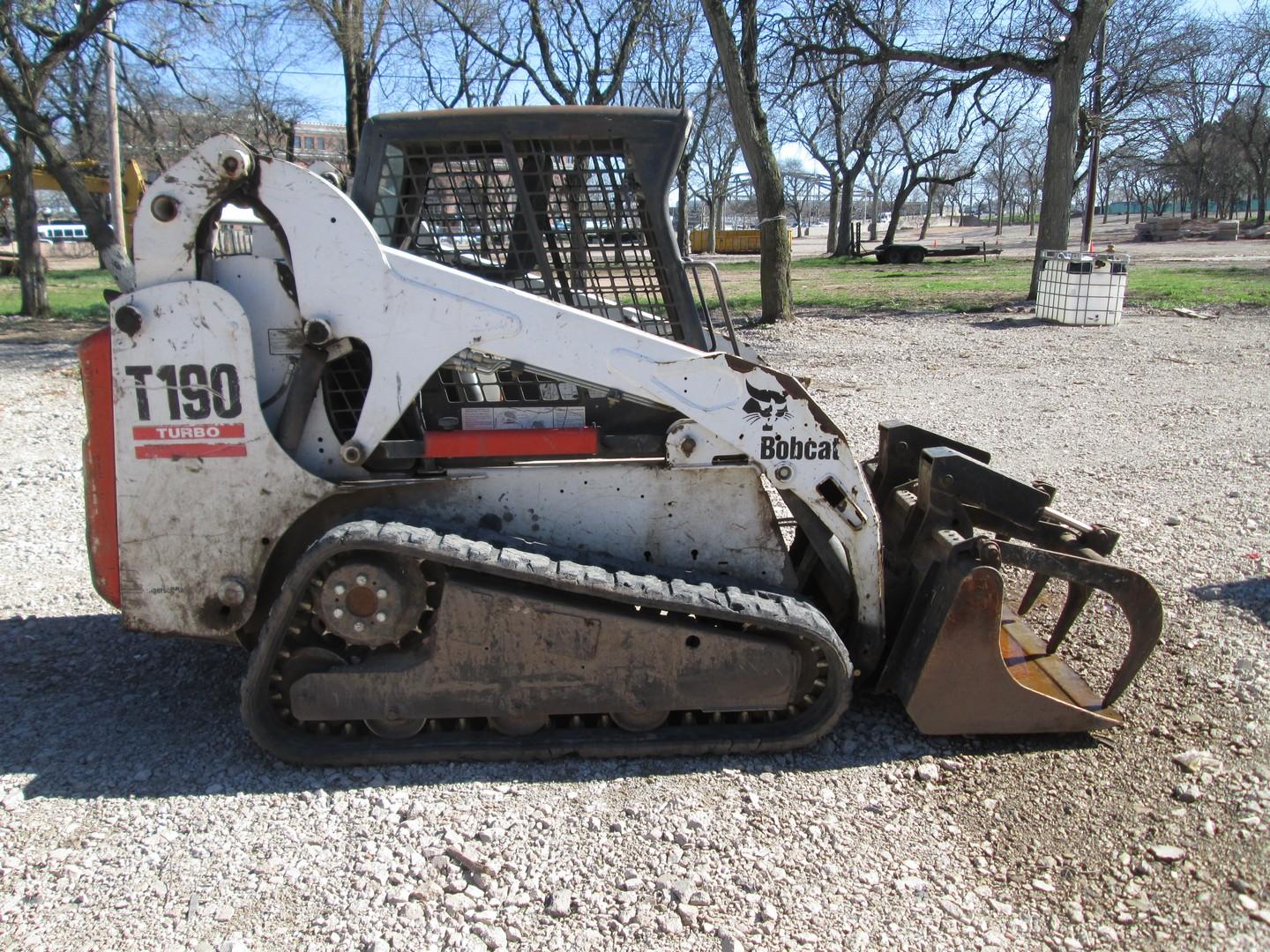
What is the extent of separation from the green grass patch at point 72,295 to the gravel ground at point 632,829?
10139 mm

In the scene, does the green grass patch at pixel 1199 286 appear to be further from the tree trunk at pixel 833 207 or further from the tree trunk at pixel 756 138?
the tree trunk at pixel 833 207

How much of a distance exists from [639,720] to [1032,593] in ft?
7.25

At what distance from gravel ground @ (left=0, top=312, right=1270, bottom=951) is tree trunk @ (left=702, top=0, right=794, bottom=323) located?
11717 mm

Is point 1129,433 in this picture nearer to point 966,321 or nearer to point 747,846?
point 747,846

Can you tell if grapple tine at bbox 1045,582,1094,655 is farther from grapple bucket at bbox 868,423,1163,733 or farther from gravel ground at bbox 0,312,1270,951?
gravel ground at bbox 0,312,1270,951

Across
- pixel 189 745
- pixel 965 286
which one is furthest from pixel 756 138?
pixel 189 745

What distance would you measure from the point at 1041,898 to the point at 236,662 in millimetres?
3342

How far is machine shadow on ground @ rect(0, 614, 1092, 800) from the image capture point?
351 cm

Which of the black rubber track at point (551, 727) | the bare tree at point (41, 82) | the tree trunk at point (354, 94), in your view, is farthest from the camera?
the tree trunk at point (354, 94)

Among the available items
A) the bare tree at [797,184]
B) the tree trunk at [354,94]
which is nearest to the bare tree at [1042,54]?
the tree trunk at [354,94]

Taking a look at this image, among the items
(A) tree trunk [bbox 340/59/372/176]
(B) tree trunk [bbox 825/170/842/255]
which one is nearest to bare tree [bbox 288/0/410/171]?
(A) tree trunk [bbox 340/59/372/176]

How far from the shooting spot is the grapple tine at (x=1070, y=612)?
14.2 feet

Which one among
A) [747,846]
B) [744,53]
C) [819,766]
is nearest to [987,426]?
[819,766]

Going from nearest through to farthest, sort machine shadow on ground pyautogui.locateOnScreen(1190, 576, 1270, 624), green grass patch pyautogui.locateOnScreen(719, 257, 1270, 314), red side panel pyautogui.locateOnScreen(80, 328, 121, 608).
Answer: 1. red side panel pyautogui.locateOnScreen(80, 328, 121, 608)
2. machine shadow on ground pyautogui.locateOnScreen(1190, 576, 1270, 624)
3. green grass patch pyautogui.locateOnScreen(719, 257, 1270, 314)
